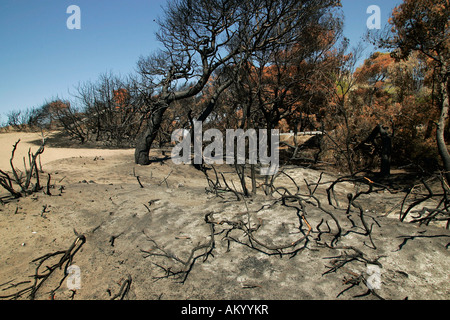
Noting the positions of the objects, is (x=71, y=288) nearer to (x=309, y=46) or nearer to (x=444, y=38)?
(x=444, y=38)

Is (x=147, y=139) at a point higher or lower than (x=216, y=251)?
higher

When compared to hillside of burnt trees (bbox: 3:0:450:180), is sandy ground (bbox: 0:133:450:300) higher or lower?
lower

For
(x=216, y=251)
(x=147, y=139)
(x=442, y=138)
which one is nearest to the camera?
(x=216, y=251)

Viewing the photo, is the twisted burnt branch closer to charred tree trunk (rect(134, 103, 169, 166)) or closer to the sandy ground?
the sandy ground

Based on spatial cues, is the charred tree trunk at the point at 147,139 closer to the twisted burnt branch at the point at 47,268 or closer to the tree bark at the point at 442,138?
the twisted burnt branch at the point at 47,268

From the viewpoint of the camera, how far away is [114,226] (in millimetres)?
2977

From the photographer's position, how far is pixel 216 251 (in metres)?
2.26

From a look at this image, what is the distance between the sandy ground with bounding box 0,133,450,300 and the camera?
5.80 feet

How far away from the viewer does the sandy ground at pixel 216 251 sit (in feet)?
5.80

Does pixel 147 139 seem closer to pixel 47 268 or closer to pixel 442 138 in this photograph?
pixel 47 268

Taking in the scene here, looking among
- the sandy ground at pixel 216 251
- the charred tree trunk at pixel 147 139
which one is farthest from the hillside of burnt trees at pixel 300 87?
the sandy ground at pixel 216 251

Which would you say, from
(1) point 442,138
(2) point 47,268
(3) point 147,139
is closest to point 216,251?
(2) point 47,268

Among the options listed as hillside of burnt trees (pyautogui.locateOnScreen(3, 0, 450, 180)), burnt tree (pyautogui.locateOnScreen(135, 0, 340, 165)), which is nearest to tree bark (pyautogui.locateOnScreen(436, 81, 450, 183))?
hillside of burnt trees (pyautogui.locateOnScreen(3, 0, 450, 180))

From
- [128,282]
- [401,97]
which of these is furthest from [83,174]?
[401,97]
